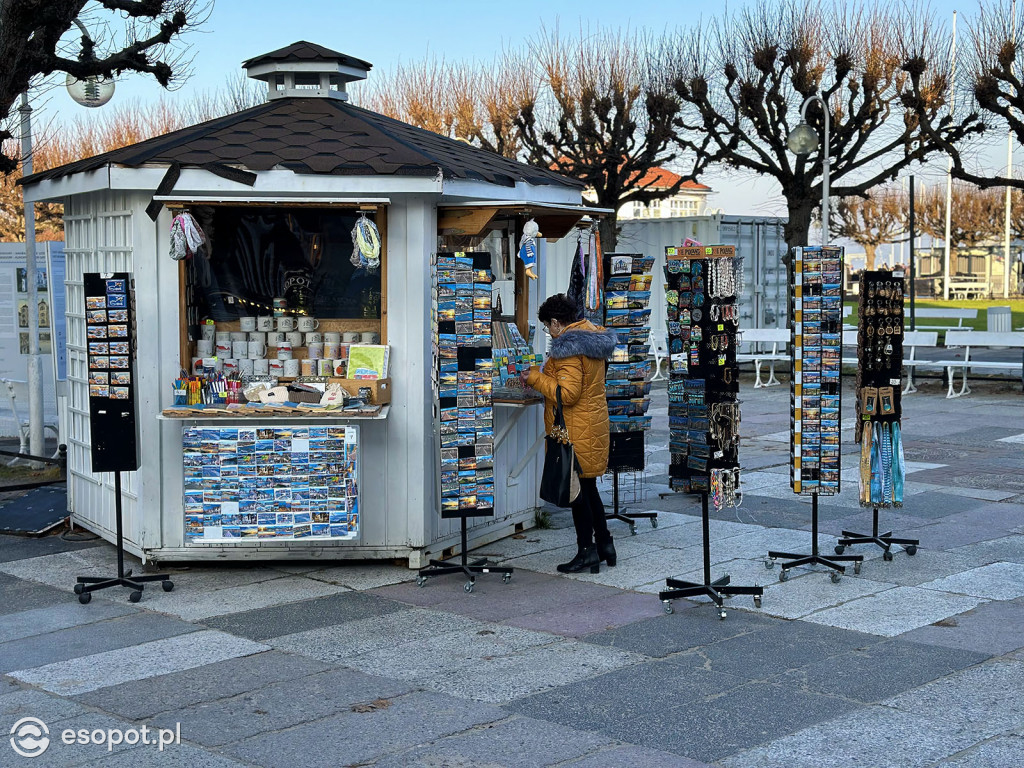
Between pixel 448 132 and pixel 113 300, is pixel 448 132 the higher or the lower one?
the higher one

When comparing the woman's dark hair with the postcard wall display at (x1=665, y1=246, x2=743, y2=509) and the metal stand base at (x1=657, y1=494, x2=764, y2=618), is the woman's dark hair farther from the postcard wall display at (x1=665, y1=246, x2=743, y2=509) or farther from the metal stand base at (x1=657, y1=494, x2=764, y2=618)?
the metal stand base at (x1=657, y1=494, x2=764, y2=618)

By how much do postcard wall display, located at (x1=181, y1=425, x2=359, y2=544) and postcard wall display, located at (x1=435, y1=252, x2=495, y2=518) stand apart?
0.67m

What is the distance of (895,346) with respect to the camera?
26.1 ft

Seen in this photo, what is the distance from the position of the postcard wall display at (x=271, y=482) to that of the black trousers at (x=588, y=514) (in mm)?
1526

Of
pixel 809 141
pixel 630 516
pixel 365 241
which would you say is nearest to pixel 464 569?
pixel 630 516

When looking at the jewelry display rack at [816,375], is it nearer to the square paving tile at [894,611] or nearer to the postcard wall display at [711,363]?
the square paving tile at [894,611]

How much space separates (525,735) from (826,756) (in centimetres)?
127

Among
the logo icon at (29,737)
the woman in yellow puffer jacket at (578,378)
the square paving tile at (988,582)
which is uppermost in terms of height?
the woman in yellow puffer jacket at (578,378)

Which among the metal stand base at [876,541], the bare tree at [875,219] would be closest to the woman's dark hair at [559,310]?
the metal stand base at [876,541]

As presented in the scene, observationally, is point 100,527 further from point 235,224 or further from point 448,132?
point 448,132

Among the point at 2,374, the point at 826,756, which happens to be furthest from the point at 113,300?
the point at 2,374

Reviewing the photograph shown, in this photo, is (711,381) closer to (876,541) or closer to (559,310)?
(559,310)

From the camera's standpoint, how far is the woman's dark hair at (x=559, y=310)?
24.7 ft

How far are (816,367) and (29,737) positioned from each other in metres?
5.15
